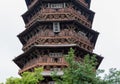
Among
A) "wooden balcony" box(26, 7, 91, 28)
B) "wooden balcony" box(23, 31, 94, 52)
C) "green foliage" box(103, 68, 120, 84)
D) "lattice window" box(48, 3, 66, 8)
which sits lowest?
"green foliage" box(103, 68, 120, 84)

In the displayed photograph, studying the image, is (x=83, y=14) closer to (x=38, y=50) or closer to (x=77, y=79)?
(x=38, y=50)

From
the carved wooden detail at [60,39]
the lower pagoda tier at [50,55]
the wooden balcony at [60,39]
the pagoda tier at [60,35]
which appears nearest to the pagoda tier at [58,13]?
the pagoda tier at [60,35]

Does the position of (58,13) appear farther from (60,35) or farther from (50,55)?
(50,55)

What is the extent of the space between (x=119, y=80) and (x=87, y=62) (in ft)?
5.93

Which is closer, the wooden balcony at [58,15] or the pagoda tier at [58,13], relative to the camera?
the wooden balcony at [58,15]

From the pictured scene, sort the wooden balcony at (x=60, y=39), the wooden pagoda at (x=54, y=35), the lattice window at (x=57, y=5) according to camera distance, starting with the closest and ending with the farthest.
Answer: the wooden pagoda at (x=54, y=35) → the wooden balcony at (x=60, y=39) → the lattice window at (x=57, y=5)

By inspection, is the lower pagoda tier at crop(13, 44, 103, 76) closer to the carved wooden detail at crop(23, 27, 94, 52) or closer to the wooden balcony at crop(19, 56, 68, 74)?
the wooden balcony at crop(19, 56, 68, 74)

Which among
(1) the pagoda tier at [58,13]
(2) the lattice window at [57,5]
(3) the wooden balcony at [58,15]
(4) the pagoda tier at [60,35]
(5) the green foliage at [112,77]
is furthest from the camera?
(2) the lattice window at [57,5]

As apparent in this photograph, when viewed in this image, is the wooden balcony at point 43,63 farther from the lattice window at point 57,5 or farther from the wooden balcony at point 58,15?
the lattice window at point 57,5

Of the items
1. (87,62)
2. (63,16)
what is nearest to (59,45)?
(63,16)

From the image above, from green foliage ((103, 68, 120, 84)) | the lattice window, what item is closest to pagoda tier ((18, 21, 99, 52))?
Result: the lattice window

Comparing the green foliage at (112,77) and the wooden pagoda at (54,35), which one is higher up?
the wooden pagoda at (54,35)

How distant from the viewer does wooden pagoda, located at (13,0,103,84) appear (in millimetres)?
30516

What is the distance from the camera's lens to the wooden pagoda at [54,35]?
30.5m
